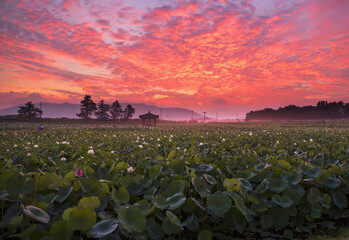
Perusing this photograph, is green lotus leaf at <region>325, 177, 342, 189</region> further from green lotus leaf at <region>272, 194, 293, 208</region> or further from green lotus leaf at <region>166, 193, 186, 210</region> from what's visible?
green lotus leaf at <region>166, 193, 186, 210</region>

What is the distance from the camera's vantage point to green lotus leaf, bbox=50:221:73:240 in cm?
134

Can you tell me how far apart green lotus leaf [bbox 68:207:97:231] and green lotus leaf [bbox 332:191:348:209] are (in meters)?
2.73

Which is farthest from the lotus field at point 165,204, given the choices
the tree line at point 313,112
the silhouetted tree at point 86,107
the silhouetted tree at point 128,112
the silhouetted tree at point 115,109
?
the tree line at point 313,112

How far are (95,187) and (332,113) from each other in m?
143

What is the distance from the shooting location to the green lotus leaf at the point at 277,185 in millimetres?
2365

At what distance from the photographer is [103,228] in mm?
1457

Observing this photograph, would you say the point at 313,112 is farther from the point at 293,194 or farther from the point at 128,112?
the point at 293,194

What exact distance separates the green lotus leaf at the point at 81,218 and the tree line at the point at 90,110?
219 ft

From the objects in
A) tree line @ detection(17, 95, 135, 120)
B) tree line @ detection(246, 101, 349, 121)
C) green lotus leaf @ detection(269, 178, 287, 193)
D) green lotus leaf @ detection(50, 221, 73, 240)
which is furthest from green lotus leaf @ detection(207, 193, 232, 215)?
tree line @ detection(246, 101, 349, 121)

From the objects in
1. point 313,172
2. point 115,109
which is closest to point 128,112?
point 115,109

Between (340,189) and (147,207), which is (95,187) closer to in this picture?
(147,207)

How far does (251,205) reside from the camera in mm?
2229

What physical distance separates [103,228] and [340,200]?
9.08ft

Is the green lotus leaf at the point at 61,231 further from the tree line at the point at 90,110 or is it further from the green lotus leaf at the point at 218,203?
the tree line at the point at 90,110
